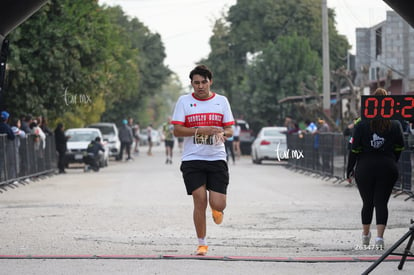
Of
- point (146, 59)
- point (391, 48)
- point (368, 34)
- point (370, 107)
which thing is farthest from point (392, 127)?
point (146, 59)

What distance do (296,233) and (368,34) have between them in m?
25.4

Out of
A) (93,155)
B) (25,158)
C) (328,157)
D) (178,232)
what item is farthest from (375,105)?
(93,155)

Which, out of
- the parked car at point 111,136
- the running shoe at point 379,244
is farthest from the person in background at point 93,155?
the running shoe at point 379,244

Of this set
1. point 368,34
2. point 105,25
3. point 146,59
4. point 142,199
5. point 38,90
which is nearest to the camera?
point 142,199

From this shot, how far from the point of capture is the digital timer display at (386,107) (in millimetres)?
8971

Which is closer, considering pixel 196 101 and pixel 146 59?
pixel 196 101

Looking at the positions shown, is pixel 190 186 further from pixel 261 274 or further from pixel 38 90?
pixel 38 90

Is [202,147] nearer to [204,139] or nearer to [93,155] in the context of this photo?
[204,139]

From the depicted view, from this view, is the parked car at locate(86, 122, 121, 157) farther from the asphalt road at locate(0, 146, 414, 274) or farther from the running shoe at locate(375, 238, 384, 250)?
the running shoe at locate(375, 238, 384, 250)

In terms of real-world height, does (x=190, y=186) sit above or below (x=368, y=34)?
below

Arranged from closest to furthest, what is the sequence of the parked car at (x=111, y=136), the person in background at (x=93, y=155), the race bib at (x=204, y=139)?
1. the race bib at (x=204, y=139)
2. the person in background at (x=93, y=155)
3. the parked car at (x=111, y=136)

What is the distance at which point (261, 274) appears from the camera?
8320 mm

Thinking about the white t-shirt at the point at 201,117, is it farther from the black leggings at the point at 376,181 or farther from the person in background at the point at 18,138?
the person in background at the point at 18,138

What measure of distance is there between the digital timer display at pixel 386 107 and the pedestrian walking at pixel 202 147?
1.32 meters
